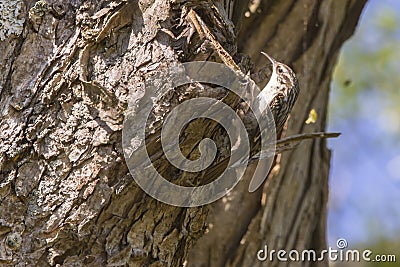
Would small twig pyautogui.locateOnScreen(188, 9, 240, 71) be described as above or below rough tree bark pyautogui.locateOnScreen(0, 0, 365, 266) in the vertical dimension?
above

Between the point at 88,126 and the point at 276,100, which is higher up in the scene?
the point at 276,100

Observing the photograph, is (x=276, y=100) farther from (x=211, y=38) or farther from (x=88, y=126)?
(x=88, y=126)

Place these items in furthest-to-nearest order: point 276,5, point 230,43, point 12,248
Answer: point 276,5
point 230,43
point 12,248

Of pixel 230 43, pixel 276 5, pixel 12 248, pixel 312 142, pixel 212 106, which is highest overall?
pixel 276 5

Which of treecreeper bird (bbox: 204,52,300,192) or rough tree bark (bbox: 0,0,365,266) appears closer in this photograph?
rough tree bark (bbox: 0,0,365,266)

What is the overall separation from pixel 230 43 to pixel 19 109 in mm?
402

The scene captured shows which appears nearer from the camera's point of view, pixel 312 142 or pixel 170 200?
pixel 170 200

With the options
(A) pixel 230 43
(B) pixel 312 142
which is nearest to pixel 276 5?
(B) pixel 312 142

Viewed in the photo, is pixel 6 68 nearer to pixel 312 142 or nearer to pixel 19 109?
pixel 19 109

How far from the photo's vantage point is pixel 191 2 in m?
1.20

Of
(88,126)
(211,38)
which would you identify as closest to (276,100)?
(211,38)

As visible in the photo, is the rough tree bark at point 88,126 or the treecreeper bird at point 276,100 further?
the treecreeper bird at point 276,100

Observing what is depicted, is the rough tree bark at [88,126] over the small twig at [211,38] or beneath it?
beneath

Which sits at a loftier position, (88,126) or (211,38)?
(211,38)
